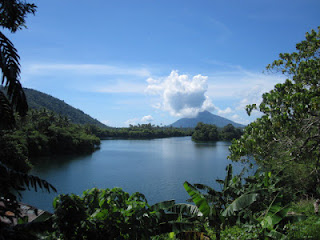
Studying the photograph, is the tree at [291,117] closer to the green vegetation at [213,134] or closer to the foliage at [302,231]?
the foliage at [302,231]

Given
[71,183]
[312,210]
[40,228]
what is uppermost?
[40,228]

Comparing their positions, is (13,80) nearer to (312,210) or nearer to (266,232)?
(266,232)

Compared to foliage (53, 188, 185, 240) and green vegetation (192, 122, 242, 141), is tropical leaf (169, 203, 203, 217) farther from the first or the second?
green vegetation (192, 122, 242, 141)

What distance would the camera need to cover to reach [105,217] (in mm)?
4285

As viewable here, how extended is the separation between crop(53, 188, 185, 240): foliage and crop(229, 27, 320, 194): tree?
3.00 metres

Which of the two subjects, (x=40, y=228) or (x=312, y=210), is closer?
(x=40, y=228)

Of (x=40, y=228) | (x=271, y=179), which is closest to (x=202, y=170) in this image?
(x=271, y=179)

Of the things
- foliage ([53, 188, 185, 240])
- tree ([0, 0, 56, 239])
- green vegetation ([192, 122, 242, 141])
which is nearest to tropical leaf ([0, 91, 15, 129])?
tree ([0, 0, 56, 239])

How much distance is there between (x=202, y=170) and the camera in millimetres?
29500

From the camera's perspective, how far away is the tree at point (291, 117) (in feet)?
18.4

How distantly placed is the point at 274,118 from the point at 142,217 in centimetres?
386

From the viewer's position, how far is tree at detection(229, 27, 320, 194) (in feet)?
18.4

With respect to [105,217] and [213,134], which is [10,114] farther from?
[213,134]

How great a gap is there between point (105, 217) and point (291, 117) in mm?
4752
